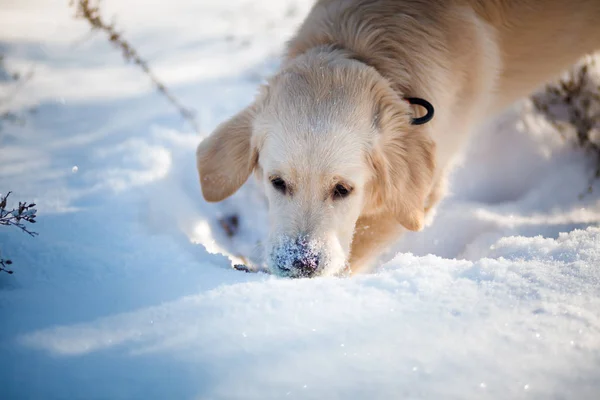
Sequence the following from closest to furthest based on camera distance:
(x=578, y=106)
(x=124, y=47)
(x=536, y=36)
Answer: (x=536, y=36) < (x=124, y=47) < (x=578, y=106)

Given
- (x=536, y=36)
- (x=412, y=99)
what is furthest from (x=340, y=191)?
(x=536, y=36)

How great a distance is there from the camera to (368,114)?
7.37ft

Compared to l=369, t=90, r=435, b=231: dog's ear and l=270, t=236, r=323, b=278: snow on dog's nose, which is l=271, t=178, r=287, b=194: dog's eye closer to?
l=270, t=236, r=323, b=278: snow on dog's nose

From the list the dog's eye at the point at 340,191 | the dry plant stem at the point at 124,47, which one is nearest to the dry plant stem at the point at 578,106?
the dog's eye at the point at 340,191

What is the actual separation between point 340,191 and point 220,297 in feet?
3.04

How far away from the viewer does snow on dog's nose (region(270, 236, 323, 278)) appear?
2004 mm

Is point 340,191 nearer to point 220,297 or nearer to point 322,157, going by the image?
point 322,157

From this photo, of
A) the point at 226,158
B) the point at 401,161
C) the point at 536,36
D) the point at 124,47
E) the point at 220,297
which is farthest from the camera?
the point at 124,47

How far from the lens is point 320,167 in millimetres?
2111

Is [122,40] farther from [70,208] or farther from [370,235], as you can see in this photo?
[370,235]

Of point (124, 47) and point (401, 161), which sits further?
point (124, 47)

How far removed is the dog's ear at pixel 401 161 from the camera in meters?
2.32

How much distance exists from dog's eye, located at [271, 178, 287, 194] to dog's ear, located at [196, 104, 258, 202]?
0.30 m

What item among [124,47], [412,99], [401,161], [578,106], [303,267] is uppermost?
[124,47]
